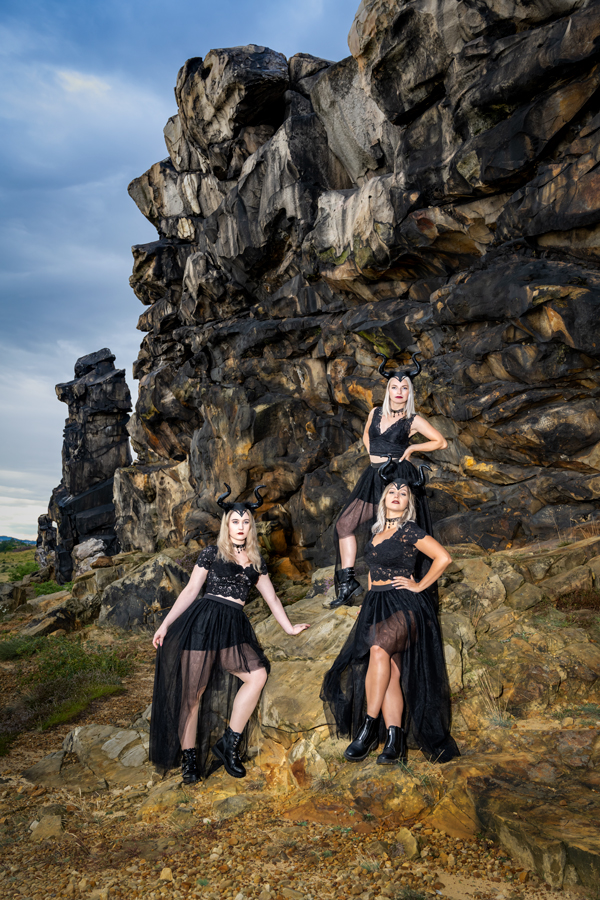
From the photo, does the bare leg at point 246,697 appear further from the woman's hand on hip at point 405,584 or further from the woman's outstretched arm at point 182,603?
the woman's hand on hip at point 405,584

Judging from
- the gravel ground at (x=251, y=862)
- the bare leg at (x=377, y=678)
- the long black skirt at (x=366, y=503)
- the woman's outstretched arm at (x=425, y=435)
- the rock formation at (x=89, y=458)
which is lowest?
the gravel ground at (x=251, y=862)

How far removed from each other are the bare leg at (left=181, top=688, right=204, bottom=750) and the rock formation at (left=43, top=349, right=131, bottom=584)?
32016 mm

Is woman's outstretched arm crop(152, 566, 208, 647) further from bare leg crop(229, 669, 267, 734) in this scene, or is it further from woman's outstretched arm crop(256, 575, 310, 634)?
bare leg crop(229, 669, 267, 734)

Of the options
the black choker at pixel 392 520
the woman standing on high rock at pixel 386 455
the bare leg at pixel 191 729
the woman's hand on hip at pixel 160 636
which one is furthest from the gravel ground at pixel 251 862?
the woman standing on high rock at pixel 386 455

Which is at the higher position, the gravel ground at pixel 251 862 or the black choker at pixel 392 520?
the black choker at pixel 392 520

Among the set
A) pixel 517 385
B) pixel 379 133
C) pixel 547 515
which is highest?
pixel 379 133

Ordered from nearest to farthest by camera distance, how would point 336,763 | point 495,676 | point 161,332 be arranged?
point 336,763, point 495,676, point 161,332

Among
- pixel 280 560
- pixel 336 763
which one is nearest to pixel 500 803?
pixel 336 763

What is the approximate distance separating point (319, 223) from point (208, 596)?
13474 millimetres

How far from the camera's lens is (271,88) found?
18.8 meters

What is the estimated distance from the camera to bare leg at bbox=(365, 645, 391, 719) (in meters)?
4.60

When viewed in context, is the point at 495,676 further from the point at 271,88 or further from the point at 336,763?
the point at 271,88

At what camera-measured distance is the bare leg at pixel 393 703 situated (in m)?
4.62

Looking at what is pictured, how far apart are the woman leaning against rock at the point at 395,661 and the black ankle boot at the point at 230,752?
969 millimetres
